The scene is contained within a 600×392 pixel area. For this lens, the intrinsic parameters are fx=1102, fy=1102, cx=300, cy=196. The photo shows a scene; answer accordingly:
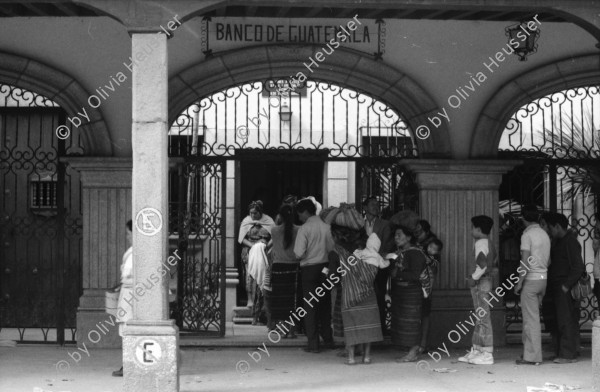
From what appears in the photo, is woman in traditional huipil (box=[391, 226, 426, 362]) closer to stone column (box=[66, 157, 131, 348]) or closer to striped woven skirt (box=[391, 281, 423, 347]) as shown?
striped woven skirt (box=[391, 281, 423, 347])

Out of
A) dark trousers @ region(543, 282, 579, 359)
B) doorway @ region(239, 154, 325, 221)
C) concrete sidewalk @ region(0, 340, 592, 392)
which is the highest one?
A: doorway @ region(239, 154, 325, 221)

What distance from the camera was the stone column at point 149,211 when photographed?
357 inches

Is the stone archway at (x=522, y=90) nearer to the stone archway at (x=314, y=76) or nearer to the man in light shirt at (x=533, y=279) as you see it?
the stone archway at (x=314, y=76)

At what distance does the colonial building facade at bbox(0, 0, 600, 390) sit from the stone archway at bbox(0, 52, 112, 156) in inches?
0.6

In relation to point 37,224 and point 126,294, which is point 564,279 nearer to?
point 126,294

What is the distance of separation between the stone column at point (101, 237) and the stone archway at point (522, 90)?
13.2 ft

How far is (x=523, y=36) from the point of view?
459 inches

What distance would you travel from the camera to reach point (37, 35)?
12.3 metres

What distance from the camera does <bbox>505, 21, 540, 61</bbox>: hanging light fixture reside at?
11664mm

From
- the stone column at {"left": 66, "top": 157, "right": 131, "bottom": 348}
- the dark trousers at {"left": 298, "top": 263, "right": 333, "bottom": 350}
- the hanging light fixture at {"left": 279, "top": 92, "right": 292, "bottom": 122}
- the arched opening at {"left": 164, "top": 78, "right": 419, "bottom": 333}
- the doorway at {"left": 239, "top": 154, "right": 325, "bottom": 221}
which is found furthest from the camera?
the doorway at {"left": 239, "top": 154, "right": 325, "bottom": 221}

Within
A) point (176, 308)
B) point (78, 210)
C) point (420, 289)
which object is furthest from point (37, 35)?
point (420, 289)

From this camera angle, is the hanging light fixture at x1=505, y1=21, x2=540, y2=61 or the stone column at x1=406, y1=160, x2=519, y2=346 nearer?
the hanging light fixture at x1=505, y1=21, x2=540, y2=61

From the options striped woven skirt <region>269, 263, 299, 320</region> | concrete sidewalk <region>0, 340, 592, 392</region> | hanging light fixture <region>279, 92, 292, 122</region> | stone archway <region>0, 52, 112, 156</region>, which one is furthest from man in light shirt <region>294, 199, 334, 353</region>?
stone archway <region>0, 52, 112, 156</region>

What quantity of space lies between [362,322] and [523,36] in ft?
11.5
